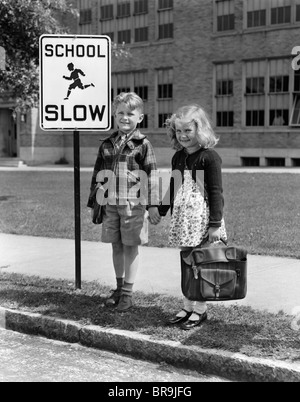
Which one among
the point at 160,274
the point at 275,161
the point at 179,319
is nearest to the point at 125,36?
the point at 275,161

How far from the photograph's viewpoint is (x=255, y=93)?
29.0m

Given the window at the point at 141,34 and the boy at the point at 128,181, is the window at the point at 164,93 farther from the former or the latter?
the boy at the point at 128,181

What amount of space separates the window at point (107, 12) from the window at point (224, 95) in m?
8.27

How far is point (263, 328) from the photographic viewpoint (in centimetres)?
467

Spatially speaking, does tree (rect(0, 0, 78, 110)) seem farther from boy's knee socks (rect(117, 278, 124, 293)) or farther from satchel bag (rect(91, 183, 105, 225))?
boy's knee socks (rect(117, 278, 124, 293))

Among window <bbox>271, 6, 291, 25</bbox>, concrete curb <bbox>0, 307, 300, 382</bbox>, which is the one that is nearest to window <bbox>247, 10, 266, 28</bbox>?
window <bbox>271, 6, 291, 25</bbox>

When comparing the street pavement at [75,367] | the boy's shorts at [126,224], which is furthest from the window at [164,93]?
the street pavement at [75,367]

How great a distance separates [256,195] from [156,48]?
19307 mm

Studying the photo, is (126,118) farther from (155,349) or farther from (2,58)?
(2,58)

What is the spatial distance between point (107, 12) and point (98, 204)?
103ft

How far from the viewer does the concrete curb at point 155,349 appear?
4.01 meters
